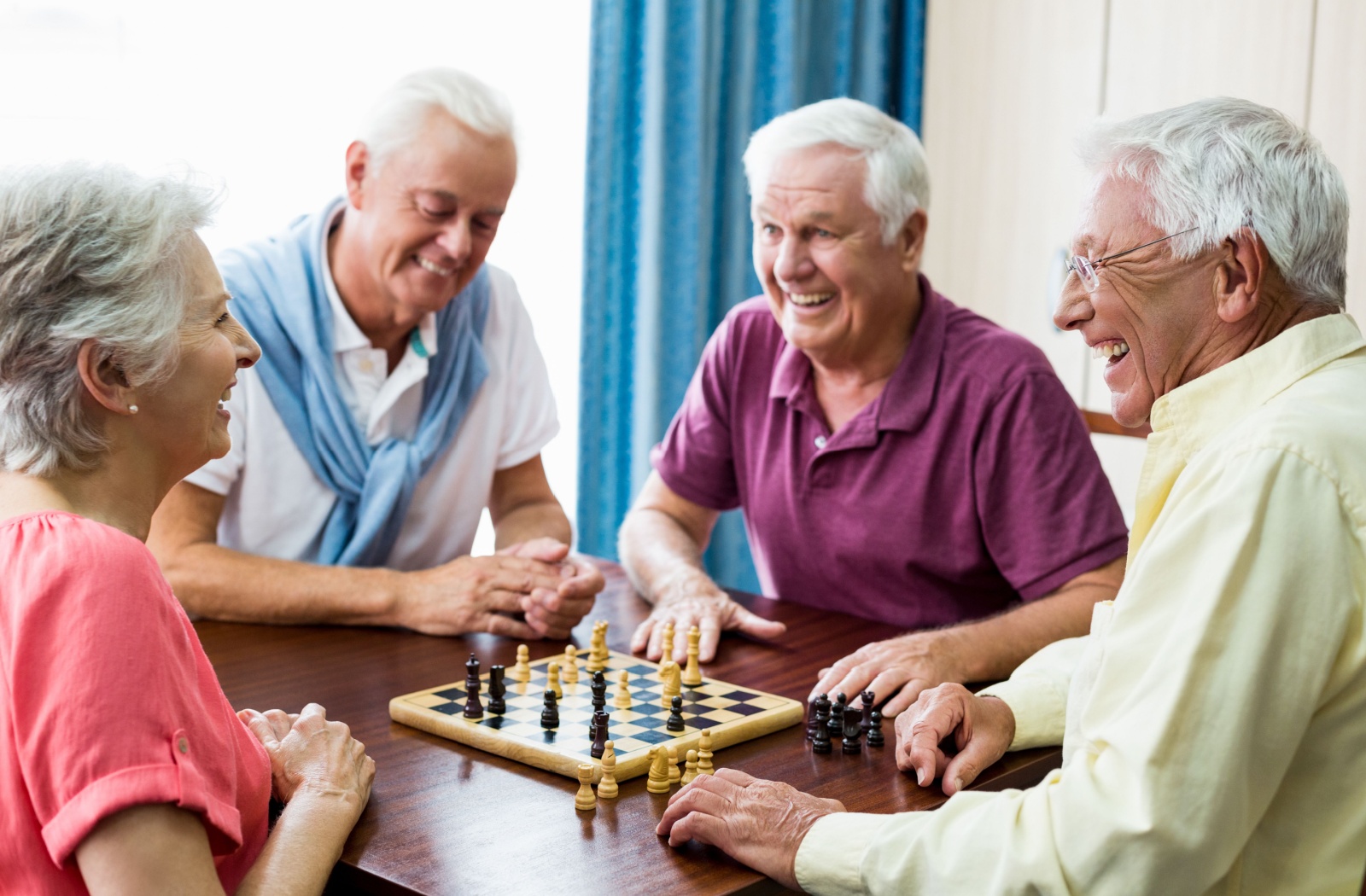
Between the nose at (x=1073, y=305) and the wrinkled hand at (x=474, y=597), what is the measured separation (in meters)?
0.95

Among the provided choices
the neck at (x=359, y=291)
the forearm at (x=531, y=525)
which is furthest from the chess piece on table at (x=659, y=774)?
the neck at (x=359, y=291)

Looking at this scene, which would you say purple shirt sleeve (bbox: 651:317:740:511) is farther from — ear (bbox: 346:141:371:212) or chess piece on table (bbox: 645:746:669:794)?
chess piece on table (bbox: 645:746:669:794)

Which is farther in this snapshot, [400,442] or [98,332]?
[400,442]

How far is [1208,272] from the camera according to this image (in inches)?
55.0

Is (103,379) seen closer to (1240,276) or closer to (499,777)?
(499,777)

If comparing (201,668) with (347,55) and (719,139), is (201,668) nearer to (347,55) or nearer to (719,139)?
(347,55)

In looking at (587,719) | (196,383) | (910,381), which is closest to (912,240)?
(910,381)

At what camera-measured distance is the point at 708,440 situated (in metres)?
2.78

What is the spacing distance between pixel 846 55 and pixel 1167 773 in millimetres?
3474

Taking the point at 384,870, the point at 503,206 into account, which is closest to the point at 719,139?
the point at 503,206

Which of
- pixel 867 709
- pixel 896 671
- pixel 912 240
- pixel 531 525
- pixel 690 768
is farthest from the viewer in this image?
pixel 531 525

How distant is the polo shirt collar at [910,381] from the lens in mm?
2465

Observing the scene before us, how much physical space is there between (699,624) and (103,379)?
1140mm

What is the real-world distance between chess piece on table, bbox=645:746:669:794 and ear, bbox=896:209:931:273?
131cm
